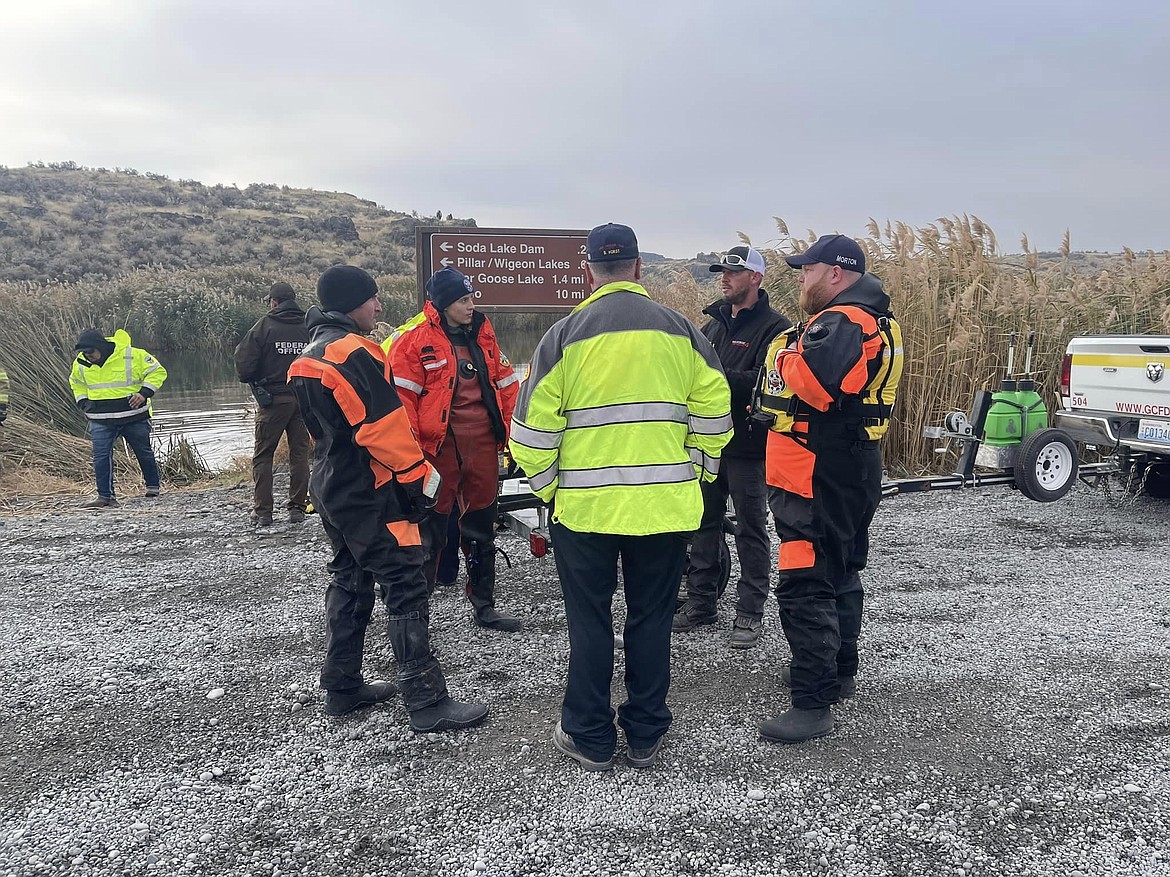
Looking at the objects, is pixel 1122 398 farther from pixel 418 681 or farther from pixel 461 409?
pixel 418 681

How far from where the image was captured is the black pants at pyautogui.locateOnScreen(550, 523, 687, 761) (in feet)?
10.0

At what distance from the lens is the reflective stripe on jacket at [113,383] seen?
8.30 meters

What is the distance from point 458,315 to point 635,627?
2.12 m

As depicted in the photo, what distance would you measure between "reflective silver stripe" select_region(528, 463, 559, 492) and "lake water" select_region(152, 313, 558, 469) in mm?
9240

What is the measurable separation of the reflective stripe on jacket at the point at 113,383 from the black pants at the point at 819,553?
7588mm

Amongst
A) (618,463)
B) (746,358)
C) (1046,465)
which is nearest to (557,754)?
(618,463)

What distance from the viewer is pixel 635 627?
10.3 feet

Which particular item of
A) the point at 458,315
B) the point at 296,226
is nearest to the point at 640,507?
the point at 458,315

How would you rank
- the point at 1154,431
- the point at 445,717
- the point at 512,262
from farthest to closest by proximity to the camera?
1. the point at 512,262
2. the point at 1154,431
3. the point at 445,717

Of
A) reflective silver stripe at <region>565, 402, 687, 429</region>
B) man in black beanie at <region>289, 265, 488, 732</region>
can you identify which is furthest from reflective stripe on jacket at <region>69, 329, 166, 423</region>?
reflective silver stripe at <region>565, 402, 687, 429</region>

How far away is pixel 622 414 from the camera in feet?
9.74

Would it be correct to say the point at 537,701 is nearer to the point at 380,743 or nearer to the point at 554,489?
the point at 380,743

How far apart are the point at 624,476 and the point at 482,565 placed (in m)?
2.00

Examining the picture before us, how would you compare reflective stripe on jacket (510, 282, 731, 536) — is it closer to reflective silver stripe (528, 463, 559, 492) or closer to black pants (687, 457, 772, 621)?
reflective silver stripe (528, 463, 559, 492)
